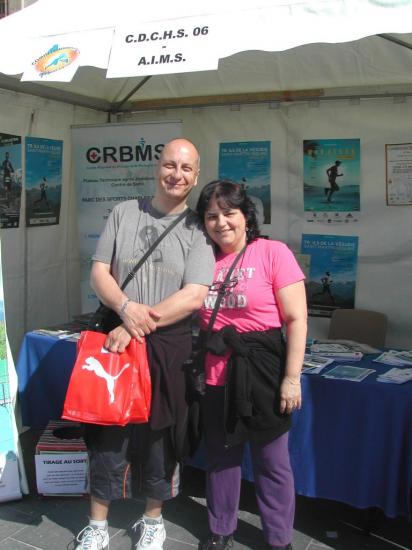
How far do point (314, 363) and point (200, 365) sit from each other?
30.4 inches

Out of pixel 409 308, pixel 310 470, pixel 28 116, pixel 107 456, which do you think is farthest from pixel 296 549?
pixel 28 116

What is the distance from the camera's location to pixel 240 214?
2.23 metres

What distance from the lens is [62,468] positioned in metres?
2.90

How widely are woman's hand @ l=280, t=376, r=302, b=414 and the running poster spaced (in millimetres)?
1416

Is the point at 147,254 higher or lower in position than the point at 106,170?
lower

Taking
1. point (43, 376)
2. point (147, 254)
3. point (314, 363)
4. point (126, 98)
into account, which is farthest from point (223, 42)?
point (126, 98)

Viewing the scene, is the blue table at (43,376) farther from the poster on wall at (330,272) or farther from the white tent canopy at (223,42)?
the poster on wall at (330,272)

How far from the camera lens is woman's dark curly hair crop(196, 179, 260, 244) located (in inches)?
86.4

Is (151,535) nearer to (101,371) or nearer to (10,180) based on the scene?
(101,371)

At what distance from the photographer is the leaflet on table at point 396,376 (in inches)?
→ 99.1

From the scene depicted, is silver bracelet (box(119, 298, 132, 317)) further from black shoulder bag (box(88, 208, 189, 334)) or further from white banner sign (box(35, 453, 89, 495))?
white banner sign (box(35, 453, 89, 495))

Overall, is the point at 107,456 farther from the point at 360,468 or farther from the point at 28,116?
the point at 28,116

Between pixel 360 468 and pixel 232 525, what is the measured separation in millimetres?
604

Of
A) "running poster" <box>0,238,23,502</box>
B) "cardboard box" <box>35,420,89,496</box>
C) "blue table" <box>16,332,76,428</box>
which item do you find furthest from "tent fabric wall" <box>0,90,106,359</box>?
"cardboard box" <box>35,420,89,496</box>
